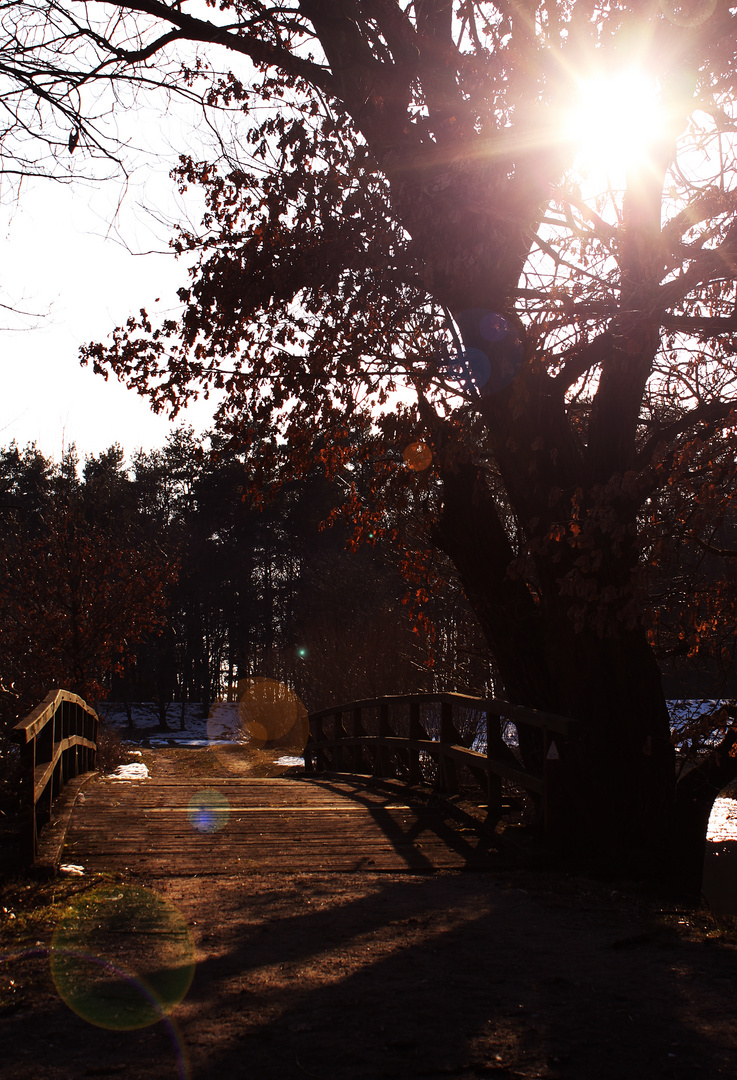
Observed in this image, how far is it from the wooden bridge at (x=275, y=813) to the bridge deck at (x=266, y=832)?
1cm

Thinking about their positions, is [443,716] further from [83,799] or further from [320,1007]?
[320,1007]

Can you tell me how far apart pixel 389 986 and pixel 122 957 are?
135 centimetres

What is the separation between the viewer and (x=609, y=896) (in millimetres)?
5996

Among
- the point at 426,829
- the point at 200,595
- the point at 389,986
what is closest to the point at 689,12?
the point at 389,986

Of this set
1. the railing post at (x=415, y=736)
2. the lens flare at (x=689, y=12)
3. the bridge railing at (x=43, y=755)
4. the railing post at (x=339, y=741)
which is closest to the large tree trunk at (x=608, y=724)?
the lens flare at (x=689, y=12)

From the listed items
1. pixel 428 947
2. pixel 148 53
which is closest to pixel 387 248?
pixel 148 53

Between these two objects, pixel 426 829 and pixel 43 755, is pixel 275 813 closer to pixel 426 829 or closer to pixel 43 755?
pixel 426 829

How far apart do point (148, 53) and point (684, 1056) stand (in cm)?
983

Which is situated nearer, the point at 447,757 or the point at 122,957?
the point at 122,957

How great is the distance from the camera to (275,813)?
9.11 m

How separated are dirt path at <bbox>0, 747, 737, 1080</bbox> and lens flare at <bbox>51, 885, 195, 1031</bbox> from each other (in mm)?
32

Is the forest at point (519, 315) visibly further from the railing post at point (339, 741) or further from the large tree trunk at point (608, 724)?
the railing post at point (339, 741)

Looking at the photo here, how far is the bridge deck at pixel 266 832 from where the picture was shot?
21.9ft

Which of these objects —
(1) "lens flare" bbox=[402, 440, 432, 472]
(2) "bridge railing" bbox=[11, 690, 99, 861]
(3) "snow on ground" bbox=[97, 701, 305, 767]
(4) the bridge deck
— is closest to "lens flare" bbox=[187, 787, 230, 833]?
(4) the bridge deck
